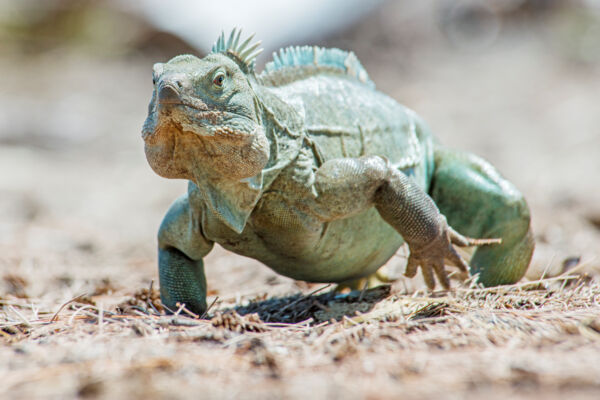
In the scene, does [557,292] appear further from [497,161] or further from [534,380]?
[497,161]

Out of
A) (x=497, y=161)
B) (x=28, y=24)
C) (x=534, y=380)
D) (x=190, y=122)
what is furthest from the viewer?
(x=28, y=24)

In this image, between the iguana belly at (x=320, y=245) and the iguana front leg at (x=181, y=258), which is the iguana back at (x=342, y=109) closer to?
the iguana belly at (x=320, y=245)

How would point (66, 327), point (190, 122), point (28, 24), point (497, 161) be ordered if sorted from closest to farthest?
point (190, 122) → point (66, 327) → point (497, 161) → point (28, 24)

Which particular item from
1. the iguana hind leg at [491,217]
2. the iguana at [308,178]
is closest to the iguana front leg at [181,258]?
the iguana at [308,178]

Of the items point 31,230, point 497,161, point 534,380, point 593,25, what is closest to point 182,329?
point 534,380

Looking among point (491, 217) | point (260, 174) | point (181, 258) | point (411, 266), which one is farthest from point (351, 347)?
point (491, 217)

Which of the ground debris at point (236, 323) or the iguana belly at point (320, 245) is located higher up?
the iguana belly at point (320, 245)

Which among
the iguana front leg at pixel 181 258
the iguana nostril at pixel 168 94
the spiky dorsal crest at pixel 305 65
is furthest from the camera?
the spiky dorsal crest at pixel 305 65
